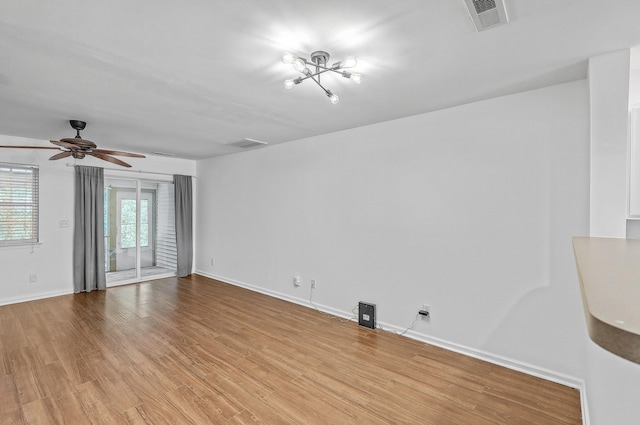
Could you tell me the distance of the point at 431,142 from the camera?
3590 mm

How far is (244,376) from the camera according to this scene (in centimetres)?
288

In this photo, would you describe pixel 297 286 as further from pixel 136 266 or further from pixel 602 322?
pixel 602 322

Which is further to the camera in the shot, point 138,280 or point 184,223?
point 184,223

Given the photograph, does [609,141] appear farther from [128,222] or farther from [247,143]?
[128,222]

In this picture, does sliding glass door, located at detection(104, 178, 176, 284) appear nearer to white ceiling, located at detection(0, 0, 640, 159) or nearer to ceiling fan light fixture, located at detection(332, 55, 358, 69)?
white ceiling, located at detection(0, 0, 640, 159)

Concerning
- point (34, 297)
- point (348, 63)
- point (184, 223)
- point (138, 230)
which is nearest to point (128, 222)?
point (138, 230)

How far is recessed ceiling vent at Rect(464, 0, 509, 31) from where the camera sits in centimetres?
173

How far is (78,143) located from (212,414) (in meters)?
3.14

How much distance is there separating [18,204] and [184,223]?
2.65m

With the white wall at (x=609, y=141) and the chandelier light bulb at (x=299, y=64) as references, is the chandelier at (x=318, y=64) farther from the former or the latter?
the white wall at (x=609, y=141)

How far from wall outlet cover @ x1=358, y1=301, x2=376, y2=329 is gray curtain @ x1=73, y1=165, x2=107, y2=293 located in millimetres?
4777

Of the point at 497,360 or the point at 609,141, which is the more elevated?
the point at 609,141

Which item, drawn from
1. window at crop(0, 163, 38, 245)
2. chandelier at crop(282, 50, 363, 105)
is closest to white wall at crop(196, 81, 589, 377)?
chandelier at crop(282, 50, 363, 105)

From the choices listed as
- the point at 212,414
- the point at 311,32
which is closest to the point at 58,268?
the point at 212,414
